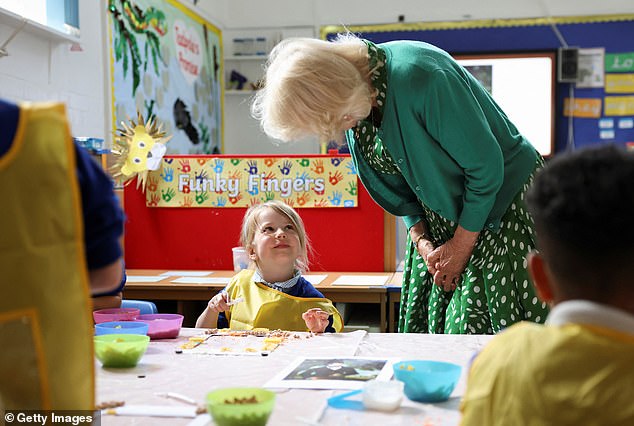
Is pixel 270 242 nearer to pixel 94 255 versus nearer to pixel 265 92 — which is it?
pixel 265 92

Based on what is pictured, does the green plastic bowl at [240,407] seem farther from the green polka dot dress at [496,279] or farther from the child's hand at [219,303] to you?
the child's hand at [219,303]

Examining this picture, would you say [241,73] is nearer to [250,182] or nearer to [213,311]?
[250,182]

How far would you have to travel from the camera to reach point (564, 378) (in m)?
0.77

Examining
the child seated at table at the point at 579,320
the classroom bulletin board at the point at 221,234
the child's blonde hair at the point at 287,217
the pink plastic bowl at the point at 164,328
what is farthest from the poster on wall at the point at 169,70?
the child seated at table at the point at 579,320

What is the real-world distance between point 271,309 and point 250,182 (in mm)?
1331

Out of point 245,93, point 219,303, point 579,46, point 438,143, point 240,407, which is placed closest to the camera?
point 240,407

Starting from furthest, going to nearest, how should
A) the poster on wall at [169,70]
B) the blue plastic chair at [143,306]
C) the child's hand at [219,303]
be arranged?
the poster on wall at [169,70], the blue plastic chair at [143,306], the child's hand at [219,303]

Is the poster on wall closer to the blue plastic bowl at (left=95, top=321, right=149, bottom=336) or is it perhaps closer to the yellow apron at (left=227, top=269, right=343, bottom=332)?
the yellow apron at (left=227, top=269, right=343, bottom=332)

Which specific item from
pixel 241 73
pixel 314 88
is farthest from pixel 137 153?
pixel 241 73

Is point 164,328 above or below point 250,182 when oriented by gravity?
below

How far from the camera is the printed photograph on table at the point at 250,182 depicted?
11.1ft

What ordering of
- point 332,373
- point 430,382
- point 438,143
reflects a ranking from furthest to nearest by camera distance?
point 438,143
point 332,373
point 430,382

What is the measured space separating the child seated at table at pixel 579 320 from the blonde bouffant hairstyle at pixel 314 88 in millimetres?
926

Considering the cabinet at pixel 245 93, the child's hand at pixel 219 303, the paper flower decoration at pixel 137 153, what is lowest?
the child's hand at pixel 219 303
